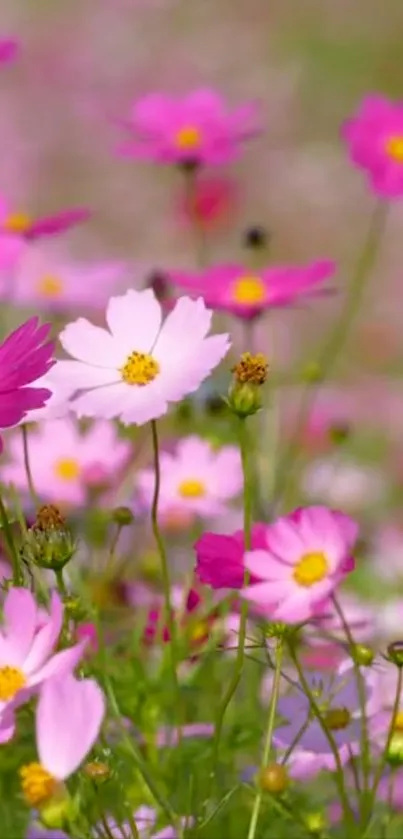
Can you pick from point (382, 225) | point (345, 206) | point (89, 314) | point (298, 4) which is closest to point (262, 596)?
point (89, 314)

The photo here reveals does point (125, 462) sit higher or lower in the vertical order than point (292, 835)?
higher

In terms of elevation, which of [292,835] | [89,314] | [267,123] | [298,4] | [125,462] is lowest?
[292,835]

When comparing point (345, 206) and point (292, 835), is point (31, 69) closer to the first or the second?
point (345, 206)

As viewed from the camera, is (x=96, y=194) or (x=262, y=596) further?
(x=96, y=194)

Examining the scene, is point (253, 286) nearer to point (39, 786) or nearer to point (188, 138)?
point (188, 138)

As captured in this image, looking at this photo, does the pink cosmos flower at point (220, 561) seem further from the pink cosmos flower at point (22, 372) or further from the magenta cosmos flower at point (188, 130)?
the magenta cosmos flower at point (188, 130)

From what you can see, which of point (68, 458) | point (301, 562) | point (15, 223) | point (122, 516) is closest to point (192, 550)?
point (68, 458)
